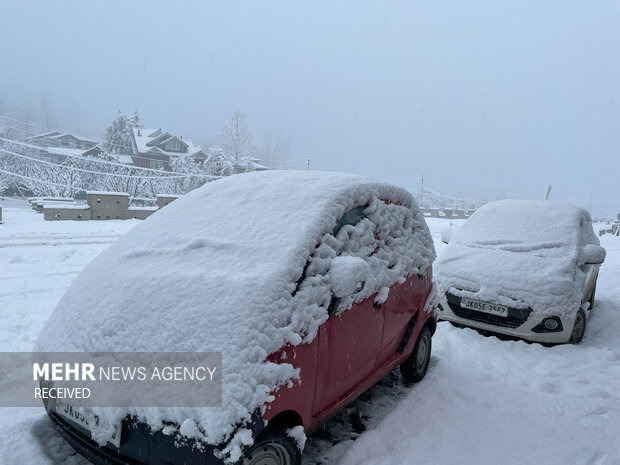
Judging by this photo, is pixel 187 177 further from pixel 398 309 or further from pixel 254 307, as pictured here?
pixel 254 307

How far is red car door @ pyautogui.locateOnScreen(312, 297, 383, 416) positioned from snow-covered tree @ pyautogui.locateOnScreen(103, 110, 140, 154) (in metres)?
57.7

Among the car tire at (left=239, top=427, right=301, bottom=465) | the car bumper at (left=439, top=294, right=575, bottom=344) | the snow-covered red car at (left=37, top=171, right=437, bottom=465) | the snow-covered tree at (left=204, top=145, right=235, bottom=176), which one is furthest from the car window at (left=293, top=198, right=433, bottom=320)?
the snow-covered tree at (left=204, top=145, right=235, bottom=176)

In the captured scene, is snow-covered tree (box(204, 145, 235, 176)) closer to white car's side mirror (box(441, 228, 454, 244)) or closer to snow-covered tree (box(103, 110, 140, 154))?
snow-covered tree (box(103, 110, 140, 154))

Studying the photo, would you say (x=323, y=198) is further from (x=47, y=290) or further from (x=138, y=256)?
(x=47, y=290)

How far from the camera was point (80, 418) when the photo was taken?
1998 millimetres

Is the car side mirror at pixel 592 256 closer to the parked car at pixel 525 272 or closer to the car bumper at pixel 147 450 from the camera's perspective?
the parked car at pixel 525 272

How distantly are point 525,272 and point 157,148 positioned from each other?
5447cm

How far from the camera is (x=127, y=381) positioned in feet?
6.15

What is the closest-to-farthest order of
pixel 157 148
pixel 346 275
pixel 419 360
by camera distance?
1. pixel 346 275
2. pixel 419 360
3. pixel 157 148

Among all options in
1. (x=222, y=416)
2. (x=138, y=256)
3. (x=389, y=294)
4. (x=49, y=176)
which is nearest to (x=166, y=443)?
(x=222, y=416)

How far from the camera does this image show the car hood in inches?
176

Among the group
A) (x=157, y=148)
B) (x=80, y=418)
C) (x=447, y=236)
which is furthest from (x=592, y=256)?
(x=157, y=148)

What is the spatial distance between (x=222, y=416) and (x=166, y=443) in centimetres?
29

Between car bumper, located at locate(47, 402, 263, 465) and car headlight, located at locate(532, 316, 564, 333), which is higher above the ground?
car bumper, located at locate(47, 402, 263, 465)
